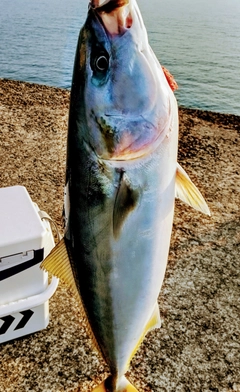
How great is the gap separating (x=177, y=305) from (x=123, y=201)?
1.64 metres

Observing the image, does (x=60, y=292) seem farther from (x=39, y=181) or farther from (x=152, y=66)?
(x=152, y=66)

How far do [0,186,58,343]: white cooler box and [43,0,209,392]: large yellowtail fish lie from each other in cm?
73

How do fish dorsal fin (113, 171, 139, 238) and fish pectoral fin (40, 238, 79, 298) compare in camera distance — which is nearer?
fish dorsal fin (113, 171, 139, 238)

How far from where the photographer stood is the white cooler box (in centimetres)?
207

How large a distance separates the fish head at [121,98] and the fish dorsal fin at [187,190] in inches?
6.5

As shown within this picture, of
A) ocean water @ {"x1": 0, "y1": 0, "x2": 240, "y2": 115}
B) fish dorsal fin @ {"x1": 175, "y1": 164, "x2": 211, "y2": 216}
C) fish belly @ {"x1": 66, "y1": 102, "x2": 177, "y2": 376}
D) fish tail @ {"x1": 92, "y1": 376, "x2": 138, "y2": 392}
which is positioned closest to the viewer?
fish belly @ {"x1": 66, "y1": 102, "x2": 177, "y2": 376}

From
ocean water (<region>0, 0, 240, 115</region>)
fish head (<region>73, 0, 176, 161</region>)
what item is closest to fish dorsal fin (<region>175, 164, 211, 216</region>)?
fish head (<region>73, 0, 176, 161</region>)

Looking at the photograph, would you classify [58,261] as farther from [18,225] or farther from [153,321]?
[18,225]

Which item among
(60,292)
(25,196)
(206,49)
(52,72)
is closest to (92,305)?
(25,196)

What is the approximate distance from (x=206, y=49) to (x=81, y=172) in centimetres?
2378

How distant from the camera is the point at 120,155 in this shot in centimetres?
125

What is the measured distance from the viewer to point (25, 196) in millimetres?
2279

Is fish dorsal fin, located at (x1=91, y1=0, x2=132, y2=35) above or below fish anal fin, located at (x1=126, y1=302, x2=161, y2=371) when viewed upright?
above

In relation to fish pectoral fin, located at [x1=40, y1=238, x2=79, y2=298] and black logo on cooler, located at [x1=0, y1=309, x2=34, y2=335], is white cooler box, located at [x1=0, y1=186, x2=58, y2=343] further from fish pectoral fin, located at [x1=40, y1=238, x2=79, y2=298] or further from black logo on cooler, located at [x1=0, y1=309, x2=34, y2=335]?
fish pectoral fin, located at [x1=40, y1=238, x2=79, y2=298]
